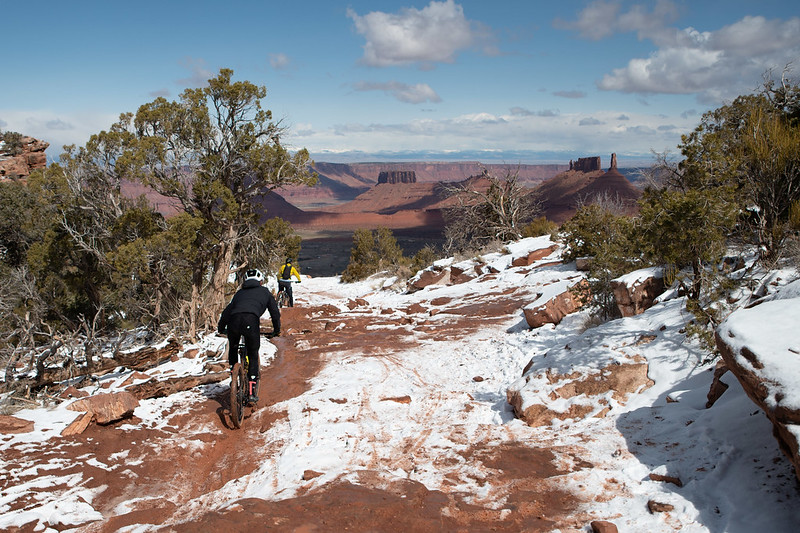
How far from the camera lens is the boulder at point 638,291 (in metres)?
8.54

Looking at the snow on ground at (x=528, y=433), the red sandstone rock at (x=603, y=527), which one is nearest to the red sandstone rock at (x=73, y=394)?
the snow on ground at (x=528, y=433)

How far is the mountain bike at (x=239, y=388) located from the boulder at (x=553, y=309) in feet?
19.7

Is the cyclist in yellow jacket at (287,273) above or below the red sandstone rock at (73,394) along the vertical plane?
above

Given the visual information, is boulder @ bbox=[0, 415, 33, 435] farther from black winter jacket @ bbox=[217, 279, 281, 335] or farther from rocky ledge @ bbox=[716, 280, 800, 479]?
rocky ledge @ bbox=[716, 280, 800, 479]

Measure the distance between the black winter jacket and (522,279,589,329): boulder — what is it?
5.71 meters

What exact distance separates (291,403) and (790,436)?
5479mm

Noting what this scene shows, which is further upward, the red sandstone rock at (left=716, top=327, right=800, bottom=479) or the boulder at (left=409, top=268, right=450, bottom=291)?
the red sandstone rock at (left=716, top=327, right=800, bottom=479)

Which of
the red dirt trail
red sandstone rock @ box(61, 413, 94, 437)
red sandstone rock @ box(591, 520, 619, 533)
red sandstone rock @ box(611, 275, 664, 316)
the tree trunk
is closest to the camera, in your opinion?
red sandstone rock @ box(591, 520, 619, 533)

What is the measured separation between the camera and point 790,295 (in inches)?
204

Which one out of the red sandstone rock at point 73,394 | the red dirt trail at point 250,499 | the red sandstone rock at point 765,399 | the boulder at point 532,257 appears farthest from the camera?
the boulder at point 532,257

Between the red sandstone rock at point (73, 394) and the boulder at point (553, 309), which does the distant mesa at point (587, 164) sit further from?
the red sandstone rock at point (73, 394)

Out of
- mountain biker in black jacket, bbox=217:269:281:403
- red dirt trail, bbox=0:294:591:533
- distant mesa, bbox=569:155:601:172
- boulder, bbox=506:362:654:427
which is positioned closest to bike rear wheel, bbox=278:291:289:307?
red dirt trail, bbox=0:294:591:533

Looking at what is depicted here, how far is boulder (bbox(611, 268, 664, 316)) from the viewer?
854 cm

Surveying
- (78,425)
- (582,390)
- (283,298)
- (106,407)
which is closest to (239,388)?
(106,407)
